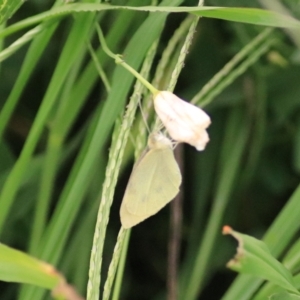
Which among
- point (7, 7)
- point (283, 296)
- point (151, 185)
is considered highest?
point (7, 7)

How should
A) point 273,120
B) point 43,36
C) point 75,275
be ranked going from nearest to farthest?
point 43,36 → point 75,275 → point 273,120

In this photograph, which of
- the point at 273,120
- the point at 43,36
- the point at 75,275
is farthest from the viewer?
the point at 273,120

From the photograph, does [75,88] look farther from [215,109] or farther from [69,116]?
[215,109]

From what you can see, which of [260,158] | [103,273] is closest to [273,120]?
[260,158]

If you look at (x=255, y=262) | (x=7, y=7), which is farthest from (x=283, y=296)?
(x=7, y=7)

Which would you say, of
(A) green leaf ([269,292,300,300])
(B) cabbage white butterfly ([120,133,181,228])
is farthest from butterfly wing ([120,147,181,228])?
(A) green leaf ([269,292,300,300])

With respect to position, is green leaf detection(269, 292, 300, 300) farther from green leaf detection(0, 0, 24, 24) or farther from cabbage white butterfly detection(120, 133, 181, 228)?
green leaf detection(0, 0, 24, 24)

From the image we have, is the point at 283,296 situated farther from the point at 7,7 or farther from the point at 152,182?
the point at 7,7
